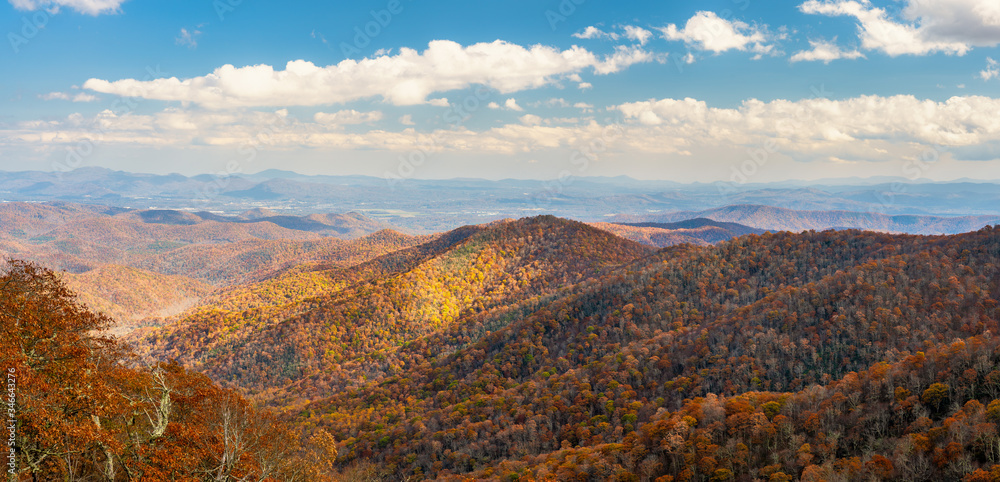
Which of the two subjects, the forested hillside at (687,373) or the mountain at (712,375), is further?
the mountain at (712,375)

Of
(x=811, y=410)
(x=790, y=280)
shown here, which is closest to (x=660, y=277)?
(x=790, y=280)

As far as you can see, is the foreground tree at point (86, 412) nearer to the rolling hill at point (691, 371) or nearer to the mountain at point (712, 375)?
the mountain at point (712, 375)

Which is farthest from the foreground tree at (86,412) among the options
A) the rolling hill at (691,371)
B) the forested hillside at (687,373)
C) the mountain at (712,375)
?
the rolling hill at (691,371)

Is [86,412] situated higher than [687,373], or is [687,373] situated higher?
[86,412]

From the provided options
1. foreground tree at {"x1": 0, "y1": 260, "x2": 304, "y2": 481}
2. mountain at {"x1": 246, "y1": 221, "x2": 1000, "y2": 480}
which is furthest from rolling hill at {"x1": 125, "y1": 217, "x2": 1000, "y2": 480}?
foreground tree at {"x1": 0, "y1": 260, "x2": 304, "y2": 481}

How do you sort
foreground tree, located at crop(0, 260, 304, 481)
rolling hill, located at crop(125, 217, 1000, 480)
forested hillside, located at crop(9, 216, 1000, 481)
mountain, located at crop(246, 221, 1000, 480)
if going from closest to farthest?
foreground tree, located at crop(0, 260, 304, 481), forested hillside, located at crop(9, 216, 1000, 481), mountain, located at crop(246, 221, 1000, 480), rolling hill, located at crop(125, 217, 1000, 480)

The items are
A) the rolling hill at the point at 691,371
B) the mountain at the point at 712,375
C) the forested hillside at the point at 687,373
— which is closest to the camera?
the forested hillside at the point at 687,373

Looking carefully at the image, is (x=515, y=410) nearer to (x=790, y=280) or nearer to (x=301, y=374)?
(x=790, y=280)

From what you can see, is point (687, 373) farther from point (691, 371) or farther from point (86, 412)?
point (86, 412)

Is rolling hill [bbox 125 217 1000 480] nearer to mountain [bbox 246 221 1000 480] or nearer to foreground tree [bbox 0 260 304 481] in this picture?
mountain [bbox 246 221 1000 480]

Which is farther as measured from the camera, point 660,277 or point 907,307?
point 660,277

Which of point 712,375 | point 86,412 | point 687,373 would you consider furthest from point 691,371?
point 86,412
